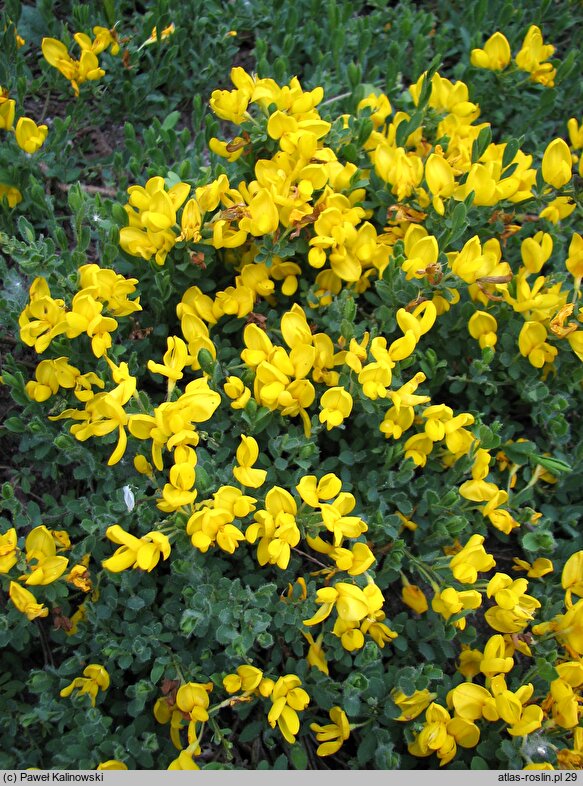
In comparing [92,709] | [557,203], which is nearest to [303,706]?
[92,709]

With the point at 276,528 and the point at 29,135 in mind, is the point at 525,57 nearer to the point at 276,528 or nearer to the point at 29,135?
the point at 29,135

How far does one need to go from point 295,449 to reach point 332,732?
779 mm

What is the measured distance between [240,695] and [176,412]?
0.77 metres

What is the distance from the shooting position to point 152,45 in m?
3.00

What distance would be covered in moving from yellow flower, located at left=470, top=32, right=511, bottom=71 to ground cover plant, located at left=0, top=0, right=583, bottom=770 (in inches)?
3.6

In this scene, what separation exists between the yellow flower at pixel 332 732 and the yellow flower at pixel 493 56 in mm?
2333

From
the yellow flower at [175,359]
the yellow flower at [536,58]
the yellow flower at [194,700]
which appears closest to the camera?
the yellow flower at [194,700]

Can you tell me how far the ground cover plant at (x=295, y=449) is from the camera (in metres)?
1.92

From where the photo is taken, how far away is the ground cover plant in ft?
6.30

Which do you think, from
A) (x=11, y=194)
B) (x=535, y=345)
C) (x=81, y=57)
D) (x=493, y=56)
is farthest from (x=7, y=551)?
(x=493, y=56)

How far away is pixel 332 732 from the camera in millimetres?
1975

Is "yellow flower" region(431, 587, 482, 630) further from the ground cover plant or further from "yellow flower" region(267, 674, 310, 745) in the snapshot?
"yellow flower" region(267, 674, 310, 745)

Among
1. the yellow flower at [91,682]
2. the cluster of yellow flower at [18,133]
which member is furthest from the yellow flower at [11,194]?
the yellow flower at [91,682]

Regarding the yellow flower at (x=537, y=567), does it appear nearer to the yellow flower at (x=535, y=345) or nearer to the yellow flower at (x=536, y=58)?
the yellow flower at (x=535, y=345)
